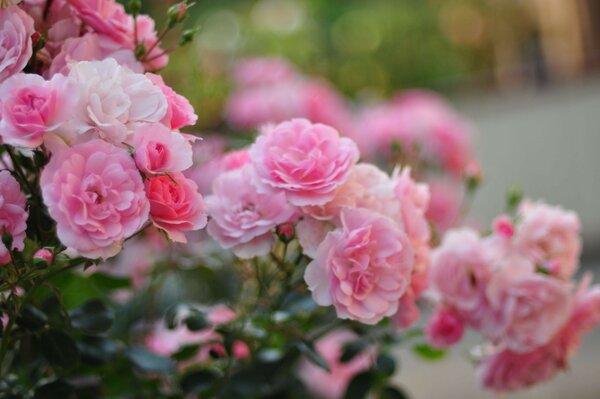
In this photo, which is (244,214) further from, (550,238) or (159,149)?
(550,238)

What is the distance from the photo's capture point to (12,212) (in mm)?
534

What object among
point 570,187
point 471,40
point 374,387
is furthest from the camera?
point 471,40

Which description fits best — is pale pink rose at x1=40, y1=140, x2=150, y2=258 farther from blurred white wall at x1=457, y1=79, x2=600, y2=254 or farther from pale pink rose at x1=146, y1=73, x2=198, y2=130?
blurred white wall at x1=457, y1=79, x2=600, y2=254

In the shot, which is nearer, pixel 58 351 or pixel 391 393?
pixel 58 351

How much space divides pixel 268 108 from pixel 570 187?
2365mm

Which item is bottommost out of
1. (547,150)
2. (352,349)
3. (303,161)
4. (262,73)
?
(547,150)

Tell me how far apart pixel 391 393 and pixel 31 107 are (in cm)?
48

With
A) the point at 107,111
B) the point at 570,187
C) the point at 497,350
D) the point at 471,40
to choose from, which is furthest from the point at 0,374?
the point at 471,40

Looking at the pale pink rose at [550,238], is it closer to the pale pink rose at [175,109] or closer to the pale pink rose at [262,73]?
the pale pink rose at [175,109]

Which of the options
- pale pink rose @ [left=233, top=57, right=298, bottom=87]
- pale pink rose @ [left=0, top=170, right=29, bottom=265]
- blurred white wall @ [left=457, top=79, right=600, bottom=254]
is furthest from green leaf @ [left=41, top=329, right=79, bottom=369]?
blurred white wall @ [left=457, top=79, right=600, bottom=254]

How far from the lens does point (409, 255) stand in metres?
0.62

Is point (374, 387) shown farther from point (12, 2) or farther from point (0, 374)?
point (12, 2)

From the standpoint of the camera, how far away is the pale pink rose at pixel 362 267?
600 mm

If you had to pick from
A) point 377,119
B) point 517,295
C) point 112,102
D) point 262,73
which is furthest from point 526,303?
point 262,73
